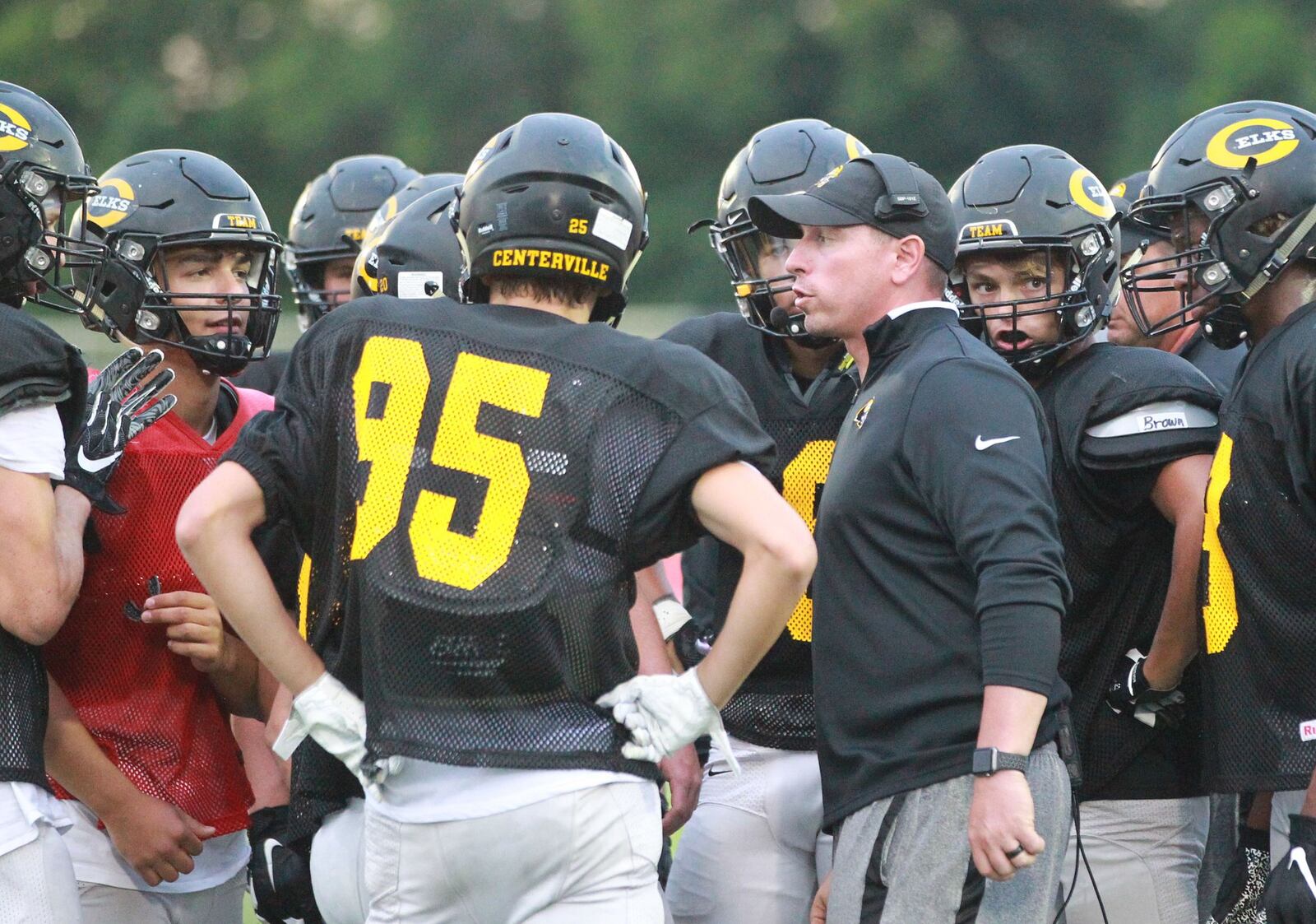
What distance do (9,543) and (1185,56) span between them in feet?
85.4

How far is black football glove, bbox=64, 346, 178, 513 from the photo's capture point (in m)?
3.76

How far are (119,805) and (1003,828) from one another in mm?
1886

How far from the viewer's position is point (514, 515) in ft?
10.6

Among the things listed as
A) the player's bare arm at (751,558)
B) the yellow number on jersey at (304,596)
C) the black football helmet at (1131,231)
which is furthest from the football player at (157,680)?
the black football helmet at (1131,231)

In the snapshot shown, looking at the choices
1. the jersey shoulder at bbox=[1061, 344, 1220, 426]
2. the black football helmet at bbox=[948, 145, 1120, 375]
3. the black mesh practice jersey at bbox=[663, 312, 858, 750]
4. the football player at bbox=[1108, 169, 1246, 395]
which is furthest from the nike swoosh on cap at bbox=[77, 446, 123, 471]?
the football player at bbox=[1108, 169, 1246, 395]

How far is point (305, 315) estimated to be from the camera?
6430mm

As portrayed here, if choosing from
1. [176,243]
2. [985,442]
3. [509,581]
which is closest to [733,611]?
[509,581]

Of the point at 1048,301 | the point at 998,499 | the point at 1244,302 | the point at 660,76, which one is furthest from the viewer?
the point at 660,76

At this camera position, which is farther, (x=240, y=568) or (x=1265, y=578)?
(x=1265, y=578)

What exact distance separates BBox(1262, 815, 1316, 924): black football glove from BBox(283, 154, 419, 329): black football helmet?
386 centimetres

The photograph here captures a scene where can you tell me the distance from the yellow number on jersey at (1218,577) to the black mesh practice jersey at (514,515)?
3.97ft

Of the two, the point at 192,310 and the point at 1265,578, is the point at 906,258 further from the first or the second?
the point at 192,310

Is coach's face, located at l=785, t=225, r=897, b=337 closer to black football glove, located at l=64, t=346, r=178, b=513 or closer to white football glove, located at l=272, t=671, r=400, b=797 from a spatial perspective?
white football glove, located at l=272, t=671, r=400, b=797

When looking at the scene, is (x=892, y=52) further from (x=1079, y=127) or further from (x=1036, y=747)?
(x=1036, y=747)
